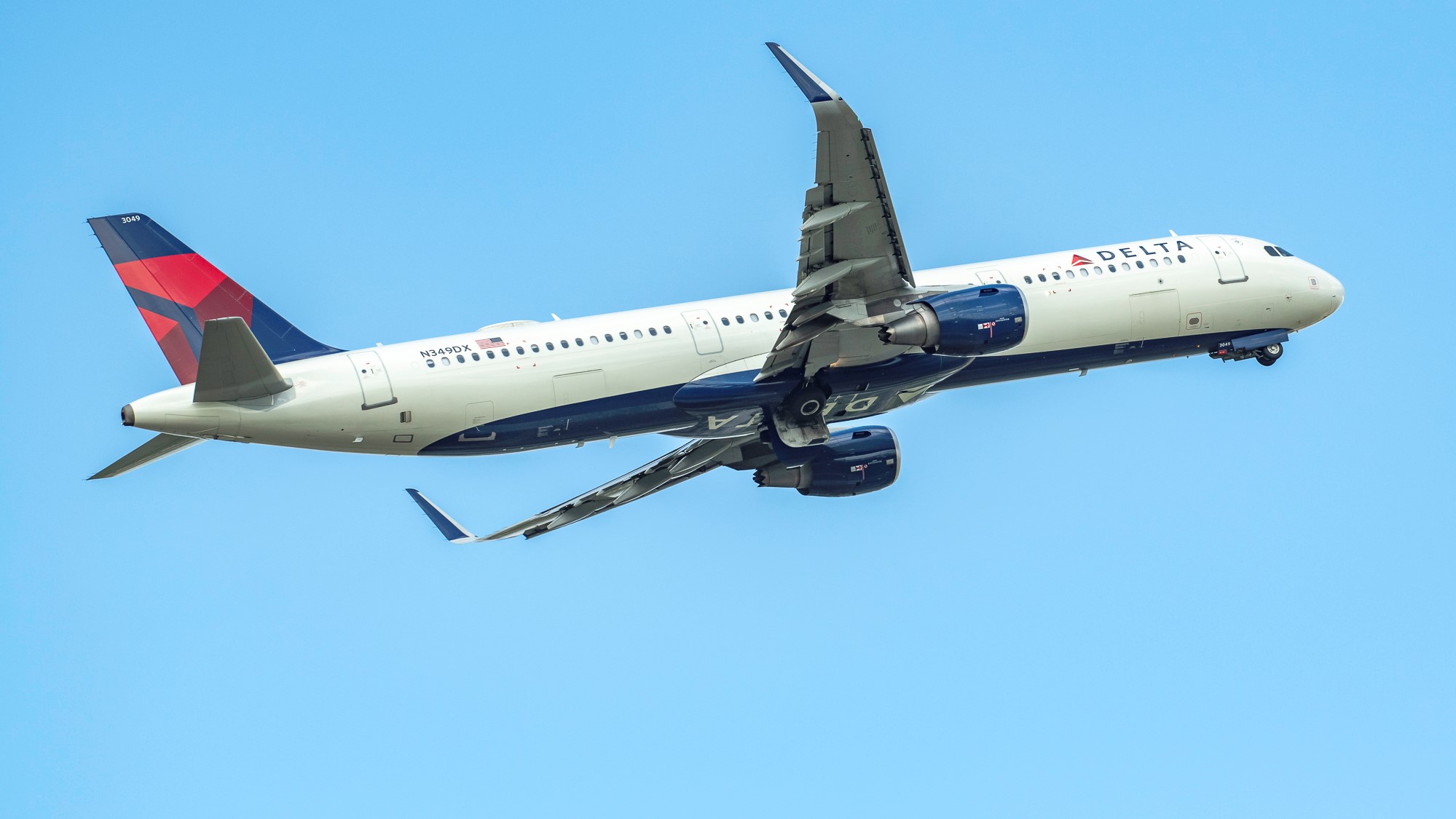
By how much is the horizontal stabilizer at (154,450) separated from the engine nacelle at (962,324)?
594 inches

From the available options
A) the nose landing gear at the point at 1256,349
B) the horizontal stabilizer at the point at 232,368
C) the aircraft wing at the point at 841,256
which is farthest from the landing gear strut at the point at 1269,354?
the horizontal stabilizer at the point at 232,368

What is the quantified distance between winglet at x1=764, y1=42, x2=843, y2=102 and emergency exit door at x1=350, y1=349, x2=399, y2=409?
11265 millimetres

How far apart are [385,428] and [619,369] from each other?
5391mm

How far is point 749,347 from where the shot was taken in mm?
38656

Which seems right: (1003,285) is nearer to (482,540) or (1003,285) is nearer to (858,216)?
(858,216)

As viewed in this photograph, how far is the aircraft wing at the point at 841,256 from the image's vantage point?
31.4 meters

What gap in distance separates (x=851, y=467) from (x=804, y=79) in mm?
14944

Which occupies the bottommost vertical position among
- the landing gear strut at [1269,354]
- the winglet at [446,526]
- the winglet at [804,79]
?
the winglet at [446,526]

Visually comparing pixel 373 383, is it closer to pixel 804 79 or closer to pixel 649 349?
pixel 649 349

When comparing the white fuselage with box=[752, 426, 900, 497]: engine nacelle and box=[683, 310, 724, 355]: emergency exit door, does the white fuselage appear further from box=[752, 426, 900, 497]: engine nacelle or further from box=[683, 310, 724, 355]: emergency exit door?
box=[752, 426, 900, 497]: engine nacelle

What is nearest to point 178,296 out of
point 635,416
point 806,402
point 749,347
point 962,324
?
point 635,416

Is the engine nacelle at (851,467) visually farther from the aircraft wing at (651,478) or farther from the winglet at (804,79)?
the winglet at (804,79)

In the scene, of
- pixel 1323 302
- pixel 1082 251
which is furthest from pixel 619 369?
pixel 1323 302

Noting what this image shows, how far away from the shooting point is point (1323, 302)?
1731 inches
